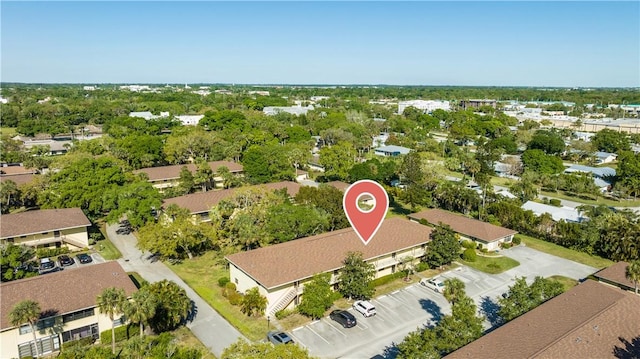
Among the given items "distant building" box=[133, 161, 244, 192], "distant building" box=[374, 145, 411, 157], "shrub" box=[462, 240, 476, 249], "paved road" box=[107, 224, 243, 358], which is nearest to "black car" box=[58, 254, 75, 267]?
"paved road" box=[107, 224, 243, 358]

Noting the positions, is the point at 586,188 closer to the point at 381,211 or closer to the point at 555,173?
the point at 555,173

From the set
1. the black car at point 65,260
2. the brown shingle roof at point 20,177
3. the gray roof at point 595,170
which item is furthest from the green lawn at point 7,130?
the gray roof at point 595,170

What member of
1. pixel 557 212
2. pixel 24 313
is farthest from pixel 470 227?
pixel 24 313

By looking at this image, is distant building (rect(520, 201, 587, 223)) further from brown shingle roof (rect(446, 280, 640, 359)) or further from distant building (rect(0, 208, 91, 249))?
distant building (rect(0, 208, 91, 249))

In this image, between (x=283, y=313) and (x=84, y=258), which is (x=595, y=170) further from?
(x=84, y=258)

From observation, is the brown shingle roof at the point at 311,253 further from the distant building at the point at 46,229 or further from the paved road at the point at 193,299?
the distant building at the point at 46,229

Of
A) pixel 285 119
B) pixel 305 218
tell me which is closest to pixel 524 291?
pixel 305 218

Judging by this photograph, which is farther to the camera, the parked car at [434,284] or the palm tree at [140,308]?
the parked car at [434,284]
